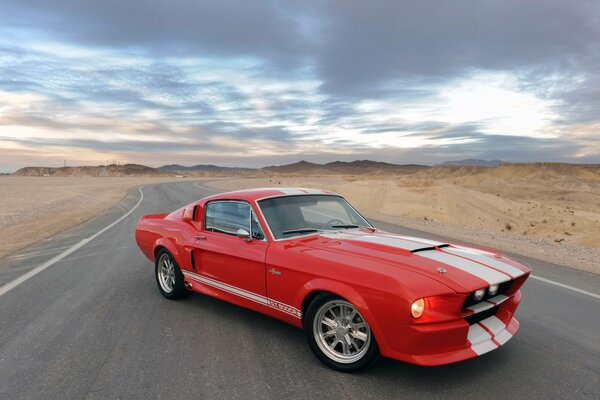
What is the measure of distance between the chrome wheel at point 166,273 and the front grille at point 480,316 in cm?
360

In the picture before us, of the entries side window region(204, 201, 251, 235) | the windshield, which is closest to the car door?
side window region(204, 201, 251, 235)

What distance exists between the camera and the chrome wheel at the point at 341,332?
141 inches

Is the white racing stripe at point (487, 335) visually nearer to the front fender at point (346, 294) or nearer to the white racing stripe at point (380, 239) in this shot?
the front fender at point (346, 294)

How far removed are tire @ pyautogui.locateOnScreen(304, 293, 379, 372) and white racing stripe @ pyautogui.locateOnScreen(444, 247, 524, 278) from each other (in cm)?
118

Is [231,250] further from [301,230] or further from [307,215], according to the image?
[307,215]

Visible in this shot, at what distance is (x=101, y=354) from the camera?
4.02 metres

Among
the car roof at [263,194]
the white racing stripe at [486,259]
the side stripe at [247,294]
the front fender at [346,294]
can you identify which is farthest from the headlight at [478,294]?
the car roof at [263,194]

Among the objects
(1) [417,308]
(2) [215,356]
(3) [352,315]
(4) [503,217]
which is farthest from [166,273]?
(4) [503,217]

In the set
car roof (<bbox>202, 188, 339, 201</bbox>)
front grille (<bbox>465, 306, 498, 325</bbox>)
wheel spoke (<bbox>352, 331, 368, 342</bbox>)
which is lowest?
wheel spoke (<bbox>352, 331, 368, 342</bbox>)

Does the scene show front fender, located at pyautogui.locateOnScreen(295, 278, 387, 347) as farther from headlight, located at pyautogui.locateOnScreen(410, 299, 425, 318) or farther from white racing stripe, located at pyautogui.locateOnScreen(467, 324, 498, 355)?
white racing stripe, located at pyautogui.locateOnScreen(467, 324, 498, 355)

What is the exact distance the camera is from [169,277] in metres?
5.80

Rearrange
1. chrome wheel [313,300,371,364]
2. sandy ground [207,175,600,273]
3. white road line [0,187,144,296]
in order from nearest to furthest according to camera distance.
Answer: chrome wheel [313,300,371,364] < white road line [0,187,144,296] < sandy ground [207,175,600,273]

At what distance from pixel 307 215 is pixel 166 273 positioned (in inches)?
87.8

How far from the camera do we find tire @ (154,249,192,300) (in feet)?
18.2
